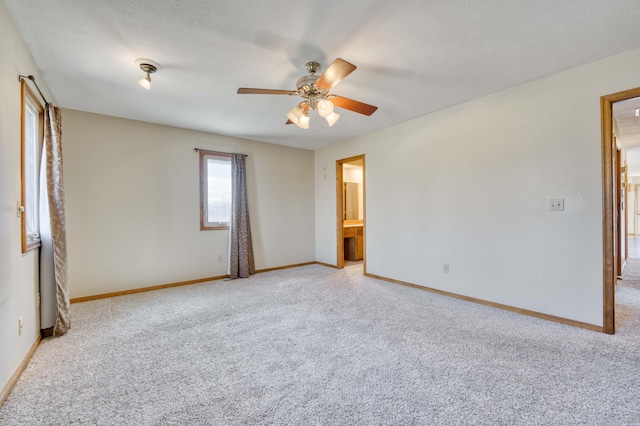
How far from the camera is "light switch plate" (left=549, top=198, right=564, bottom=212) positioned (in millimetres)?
2811

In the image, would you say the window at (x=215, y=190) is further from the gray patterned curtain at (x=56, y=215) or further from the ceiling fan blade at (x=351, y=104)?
the ceiling fan blade at (x=351, y=104)

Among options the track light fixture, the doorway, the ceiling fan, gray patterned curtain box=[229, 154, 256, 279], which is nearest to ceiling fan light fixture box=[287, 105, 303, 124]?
the ceiling fan

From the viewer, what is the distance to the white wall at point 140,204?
367cm

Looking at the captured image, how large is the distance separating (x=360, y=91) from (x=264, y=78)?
1.02 metres

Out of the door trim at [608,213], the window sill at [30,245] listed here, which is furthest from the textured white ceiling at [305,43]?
the window sill at [30,245]

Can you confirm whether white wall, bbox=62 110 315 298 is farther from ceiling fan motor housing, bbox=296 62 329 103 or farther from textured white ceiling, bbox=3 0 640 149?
ceiling fan motor housing, bbox=296 62 329 103

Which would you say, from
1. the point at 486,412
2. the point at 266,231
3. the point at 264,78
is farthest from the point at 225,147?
the point at 486,412

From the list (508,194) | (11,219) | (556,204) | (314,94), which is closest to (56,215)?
(11,219)

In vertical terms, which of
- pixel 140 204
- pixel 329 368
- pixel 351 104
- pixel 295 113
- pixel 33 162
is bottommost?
pixel 329 368

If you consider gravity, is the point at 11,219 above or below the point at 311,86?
below

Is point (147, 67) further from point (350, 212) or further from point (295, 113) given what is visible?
point (350, 212)

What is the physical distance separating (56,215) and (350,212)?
5266 millimetres

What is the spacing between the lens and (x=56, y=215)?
271 cm

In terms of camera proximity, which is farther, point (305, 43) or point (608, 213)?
point (608, 213)
